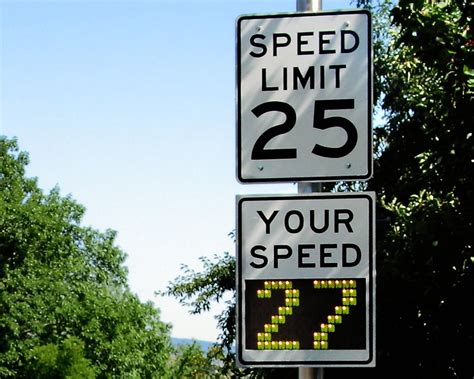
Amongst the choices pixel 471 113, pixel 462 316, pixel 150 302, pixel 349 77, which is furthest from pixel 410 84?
pixel 150 302

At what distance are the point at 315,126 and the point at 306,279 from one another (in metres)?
0.70

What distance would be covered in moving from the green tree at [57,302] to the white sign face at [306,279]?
142 feet

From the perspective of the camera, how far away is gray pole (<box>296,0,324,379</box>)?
514cm

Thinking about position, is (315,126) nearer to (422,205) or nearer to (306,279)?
(306,279)

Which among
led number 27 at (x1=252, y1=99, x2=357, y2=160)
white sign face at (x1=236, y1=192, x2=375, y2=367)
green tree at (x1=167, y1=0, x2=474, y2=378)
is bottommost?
white sign face at (x1=236, y1=192, x2=375, y2=367)

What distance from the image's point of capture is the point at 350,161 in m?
5.25

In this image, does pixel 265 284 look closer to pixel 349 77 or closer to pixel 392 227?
pixel 349 77

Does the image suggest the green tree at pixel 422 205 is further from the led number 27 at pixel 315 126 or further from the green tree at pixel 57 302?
the green tree at pixel 57 302

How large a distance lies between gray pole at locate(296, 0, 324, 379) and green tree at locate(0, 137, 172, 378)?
43265mm

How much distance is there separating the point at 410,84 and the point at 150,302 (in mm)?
33566

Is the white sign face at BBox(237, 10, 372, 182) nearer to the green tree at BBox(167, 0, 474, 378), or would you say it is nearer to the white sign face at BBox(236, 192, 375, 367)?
the white sign face at BBox(236, 192, 375, 367)

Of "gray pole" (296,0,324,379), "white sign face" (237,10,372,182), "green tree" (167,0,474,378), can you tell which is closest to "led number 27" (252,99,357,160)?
"white sign face" (237,10,372,182)

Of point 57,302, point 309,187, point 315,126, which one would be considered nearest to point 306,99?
point 315,126

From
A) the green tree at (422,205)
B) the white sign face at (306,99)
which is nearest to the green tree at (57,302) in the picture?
the green tree at (422,205)
